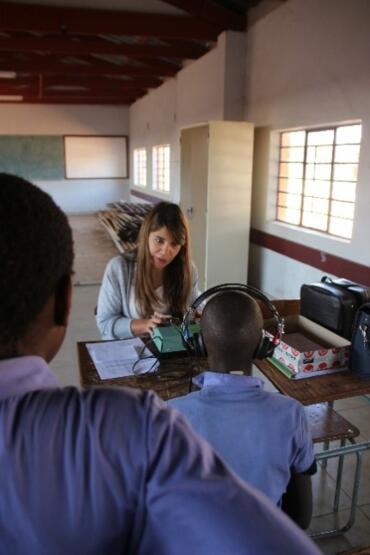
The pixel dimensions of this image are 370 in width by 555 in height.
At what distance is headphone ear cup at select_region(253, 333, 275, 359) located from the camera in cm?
125

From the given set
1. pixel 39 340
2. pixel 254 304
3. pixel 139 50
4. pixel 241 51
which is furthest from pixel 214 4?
pixel 39 340

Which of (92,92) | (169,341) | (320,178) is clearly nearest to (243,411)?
(169,341)

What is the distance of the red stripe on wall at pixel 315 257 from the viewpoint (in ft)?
12.1

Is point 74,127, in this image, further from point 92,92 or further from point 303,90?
point 303,90

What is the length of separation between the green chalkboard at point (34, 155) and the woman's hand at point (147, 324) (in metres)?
11.0

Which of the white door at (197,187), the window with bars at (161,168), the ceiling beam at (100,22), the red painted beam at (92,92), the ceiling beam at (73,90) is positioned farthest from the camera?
the red painted beam at (92,92)

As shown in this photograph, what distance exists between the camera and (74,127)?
41.5ft

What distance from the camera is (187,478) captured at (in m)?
0.46

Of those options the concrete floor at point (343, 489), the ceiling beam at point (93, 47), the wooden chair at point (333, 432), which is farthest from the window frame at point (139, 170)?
the wooden chair at point (333, 432)

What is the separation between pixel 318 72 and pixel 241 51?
1814 millimetres

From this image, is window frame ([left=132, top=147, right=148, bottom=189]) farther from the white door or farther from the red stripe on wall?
the red stripe on wall

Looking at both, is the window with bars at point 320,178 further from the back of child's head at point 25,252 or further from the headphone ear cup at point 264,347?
the back of child's head at point 25,252

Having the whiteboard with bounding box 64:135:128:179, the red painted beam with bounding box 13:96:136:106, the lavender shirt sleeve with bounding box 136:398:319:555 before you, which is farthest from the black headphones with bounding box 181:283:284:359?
the whiteboard with bounding box 64:135:128:179

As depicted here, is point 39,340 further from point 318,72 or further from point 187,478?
point 318,72
